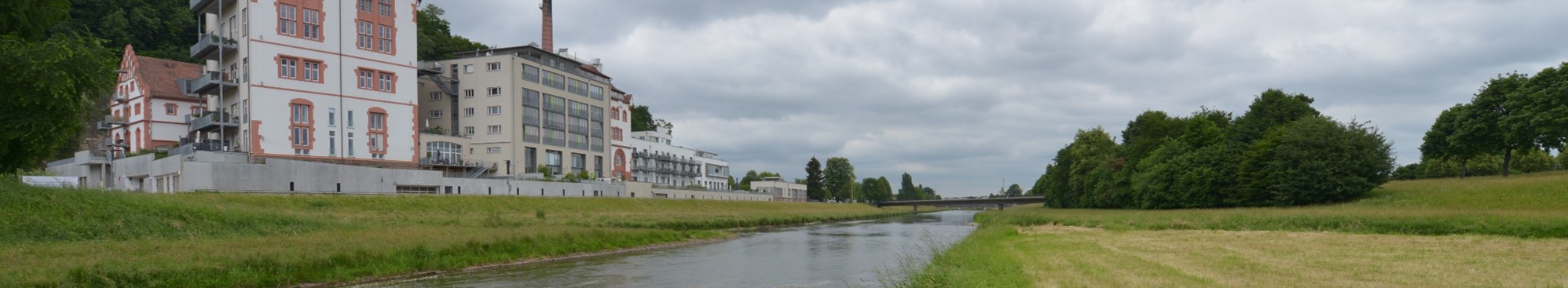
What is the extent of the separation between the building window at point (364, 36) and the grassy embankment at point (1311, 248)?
5379 cm

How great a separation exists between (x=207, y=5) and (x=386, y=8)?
510 inches

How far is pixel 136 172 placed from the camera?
69.1 meters

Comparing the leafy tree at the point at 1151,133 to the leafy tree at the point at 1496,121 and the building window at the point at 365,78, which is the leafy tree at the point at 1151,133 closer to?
the leafy tree at the point at 1496,121

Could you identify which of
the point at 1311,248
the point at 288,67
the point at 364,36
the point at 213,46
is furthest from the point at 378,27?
the point at 1311,248

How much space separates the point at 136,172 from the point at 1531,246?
78.0 metres

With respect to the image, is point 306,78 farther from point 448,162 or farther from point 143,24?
point 143,24

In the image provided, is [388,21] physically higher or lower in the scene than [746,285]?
higher

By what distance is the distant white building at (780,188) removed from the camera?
176625 millimetres

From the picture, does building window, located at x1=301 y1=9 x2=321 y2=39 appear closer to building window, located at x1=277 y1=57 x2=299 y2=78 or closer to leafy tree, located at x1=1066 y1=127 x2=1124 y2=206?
building window, located at x1=277 y1=57 x2=299 y2=78

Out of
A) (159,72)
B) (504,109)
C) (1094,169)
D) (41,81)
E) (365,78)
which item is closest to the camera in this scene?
(41,81)

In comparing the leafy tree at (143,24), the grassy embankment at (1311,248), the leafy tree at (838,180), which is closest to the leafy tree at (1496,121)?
the grassy embankment at (1311,248)

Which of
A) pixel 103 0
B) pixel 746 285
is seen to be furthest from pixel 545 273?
pixel 103 0

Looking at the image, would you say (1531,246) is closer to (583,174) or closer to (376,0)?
(376,0)

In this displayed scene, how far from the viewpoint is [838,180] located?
19675cm
